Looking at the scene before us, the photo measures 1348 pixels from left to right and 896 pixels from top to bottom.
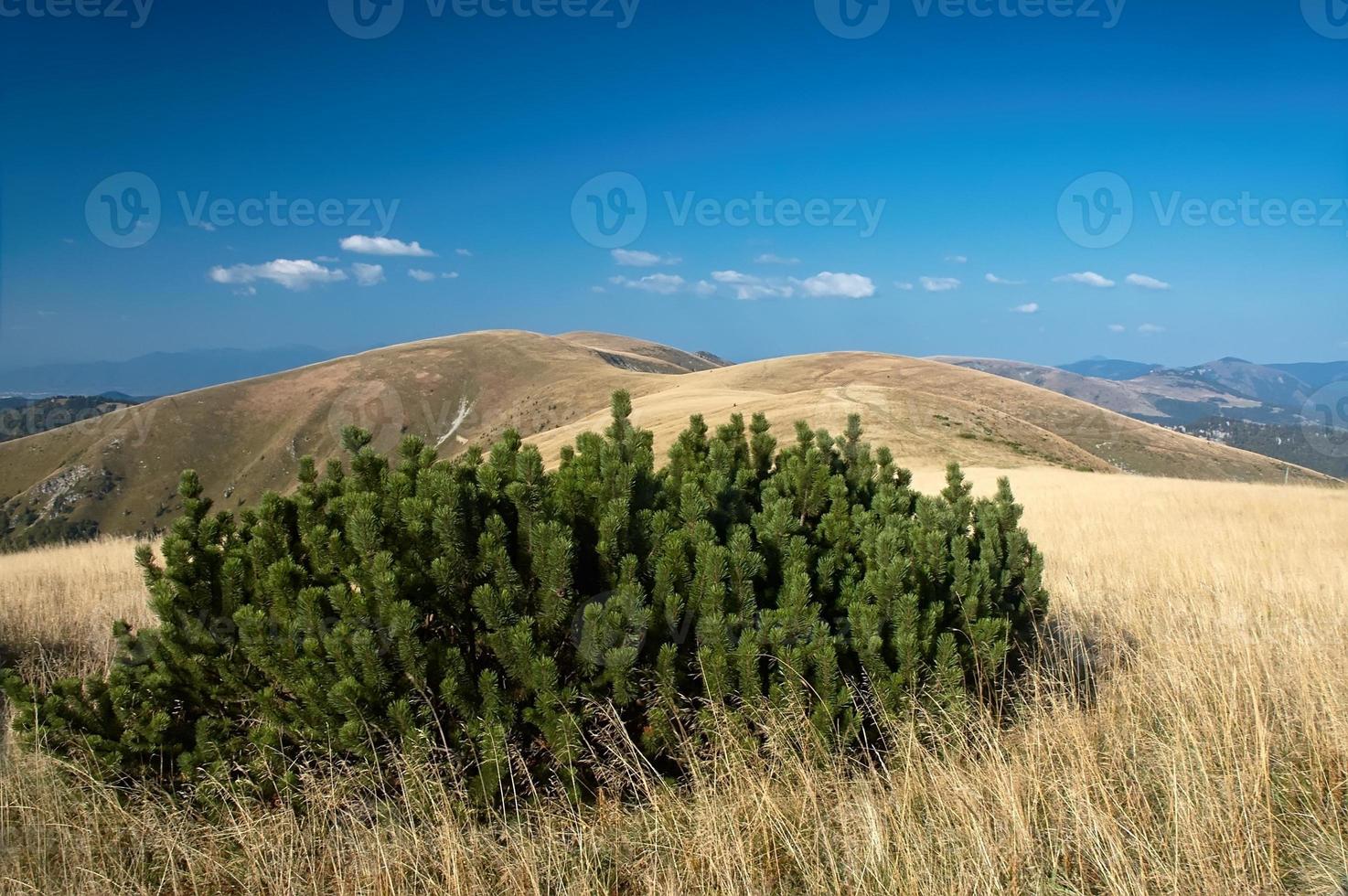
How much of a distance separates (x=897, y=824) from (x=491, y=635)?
2194 mm

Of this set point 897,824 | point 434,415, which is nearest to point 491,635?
point 897,824

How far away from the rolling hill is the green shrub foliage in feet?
118

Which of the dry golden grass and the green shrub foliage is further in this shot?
the green shrub foliage

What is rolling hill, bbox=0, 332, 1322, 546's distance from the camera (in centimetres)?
5731

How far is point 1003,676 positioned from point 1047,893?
6.10 feet

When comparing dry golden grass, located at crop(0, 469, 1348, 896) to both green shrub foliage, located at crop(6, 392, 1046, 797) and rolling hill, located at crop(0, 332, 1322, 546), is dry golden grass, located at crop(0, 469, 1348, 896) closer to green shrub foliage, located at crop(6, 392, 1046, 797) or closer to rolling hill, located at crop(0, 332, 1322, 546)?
green shrub foliage, located at crop(6, 392, 1046, 797)

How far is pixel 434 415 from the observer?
118438mm

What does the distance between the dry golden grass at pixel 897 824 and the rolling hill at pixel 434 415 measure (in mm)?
36576

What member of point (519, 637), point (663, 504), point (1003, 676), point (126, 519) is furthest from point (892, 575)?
point (126, 519)

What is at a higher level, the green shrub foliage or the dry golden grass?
the green shrub foliage

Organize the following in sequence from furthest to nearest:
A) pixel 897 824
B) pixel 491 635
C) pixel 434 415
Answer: pixel 434 415 → pixel 491 635 → pixel 897 824

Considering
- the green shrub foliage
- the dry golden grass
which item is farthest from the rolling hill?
the dry golden grass

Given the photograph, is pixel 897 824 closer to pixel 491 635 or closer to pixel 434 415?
pixel 491 635

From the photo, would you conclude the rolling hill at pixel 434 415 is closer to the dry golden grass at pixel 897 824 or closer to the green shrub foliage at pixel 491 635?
the green shrub foliage at pixel 491 635
